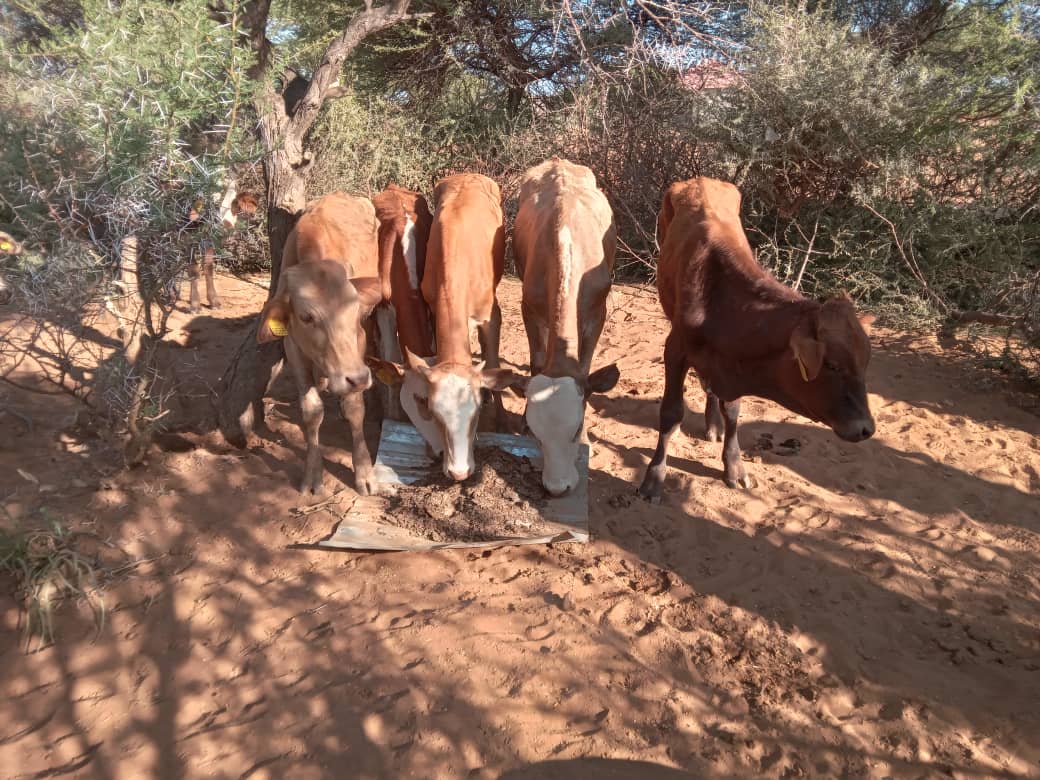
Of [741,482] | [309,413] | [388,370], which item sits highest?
[388,370]

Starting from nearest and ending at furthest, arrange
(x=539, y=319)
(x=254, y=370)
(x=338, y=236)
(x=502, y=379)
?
(x=502, y=379) → (x=338, y=236) → (x=254, y=370) → (x=539, y=319)

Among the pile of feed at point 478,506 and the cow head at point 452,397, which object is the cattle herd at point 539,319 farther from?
the pile of feed at point 478,506

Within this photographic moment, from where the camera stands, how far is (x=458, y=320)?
458cm

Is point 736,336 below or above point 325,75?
below

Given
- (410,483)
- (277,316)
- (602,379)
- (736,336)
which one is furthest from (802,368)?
(277,316)

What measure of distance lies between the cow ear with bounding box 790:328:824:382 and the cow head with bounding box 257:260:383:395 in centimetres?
241

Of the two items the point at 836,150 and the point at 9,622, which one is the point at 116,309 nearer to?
the point at 9,622

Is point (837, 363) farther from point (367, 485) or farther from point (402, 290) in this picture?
point (402, 290)

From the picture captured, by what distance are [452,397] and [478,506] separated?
2.40 feet

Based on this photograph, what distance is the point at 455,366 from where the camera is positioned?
4.18 meters

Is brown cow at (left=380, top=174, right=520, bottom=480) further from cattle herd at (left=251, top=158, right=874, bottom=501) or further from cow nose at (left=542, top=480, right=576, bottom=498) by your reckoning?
cow nose at (left=542, top=480, right=576, bottom=498)

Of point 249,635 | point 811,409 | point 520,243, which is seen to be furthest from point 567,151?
point 249,635

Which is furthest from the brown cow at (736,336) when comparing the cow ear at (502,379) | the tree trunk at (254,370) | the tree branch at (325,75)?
the tree trunk at (254,370)

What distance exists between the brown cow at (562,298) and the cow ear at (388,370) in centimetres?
85
